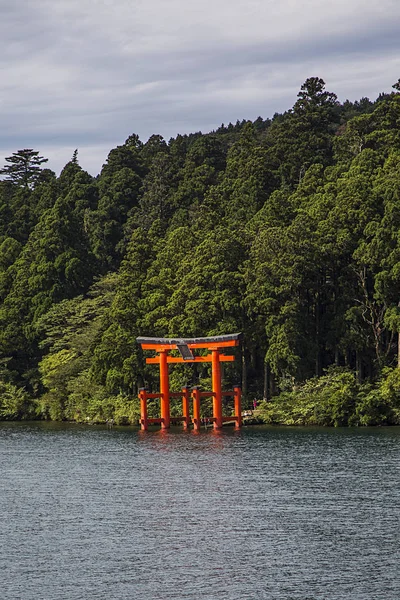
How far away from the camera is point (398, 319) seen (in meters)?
57.2

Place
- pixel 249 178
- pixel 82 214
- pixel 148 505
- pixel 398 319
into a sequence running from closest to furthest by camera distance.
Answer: pixel 148 505 < pixel 398 319 < pixel 249 178 < pixel 82 214

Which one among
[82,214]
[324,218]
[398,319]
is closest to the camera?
[398,319]

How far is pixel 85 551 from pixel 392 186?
35981 millimetres

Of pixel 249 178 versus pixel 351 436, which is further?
pixel 249 178

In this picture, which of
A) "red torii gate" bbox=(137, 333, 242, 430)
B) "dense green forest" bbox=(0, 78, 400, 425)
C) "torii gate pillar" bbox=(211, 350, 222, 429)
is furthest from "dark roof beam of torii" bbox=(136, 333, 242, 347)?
"dense green forest" bbox=(0, 78, 400, 425)

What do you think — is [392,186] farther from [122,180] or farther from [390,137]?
[122,180]

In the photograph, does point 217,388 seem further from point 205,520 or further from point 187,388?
point 205,520

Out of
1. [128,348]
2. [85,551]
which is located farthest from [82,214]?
[85,551]

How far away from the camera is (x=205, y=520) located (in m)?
32.5

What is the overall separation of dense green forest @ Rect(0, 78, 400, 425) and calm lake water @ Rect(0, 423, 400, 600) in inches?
364

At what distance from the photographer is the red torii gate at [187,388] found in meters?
56.9

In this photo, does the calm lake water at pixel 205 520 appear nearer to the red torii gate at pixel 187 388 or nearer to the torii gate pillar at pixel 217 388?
A: the torii gate pillar at pixel 217 388

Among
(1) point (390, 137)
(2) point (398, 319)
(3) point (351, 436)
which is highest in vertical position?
(1) point (390, 137)

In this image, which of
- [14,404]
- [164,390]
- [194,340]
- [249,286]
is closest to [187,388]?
[164,390]
